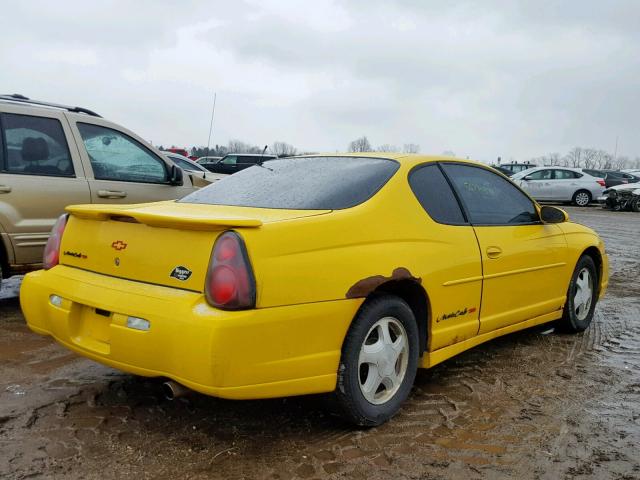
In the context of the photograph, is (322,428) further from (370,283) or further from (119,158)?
(119,158)

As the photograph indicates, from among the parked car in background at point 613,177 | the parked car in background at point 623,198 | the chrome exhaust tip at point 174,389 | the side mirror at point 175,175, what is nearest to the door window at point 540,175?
the parked car in background at point 623,198

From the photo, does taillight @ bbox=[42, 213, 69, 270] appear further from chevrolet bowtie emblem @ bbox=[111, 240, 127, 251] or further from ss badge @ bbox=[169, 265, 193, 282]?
ss badge @ bbox=[169, 265, 193, 282]

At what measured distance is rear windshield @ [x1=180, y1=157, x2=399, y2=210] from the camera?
128 inches

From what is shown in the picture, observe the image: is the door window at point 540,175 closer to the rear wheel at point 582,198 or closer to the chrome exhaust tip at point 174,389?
the rear wheel at point 582,198

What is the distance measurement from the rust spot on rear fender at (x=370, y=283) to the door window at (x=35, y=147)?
3.49 metres

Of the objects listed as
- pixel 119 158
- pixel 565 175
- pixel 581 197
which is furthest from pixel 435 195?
pixel 581 197

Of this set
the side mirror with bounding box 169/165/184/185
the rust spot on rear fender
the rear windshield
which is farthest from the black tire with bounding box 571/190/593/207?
the rust spot on rear fender

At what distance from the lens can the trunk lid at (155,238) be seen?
107 inches

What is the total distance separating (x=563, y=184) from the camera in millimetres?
22203

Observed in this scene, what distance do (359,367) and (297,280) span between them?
62 cm

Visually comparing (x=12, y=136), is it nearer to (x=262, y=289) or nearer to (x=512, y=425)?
(x=262, y=289)

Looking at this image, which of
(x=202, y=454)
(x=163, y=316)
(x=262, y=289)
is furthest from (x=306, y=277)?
(x=202, y=454)

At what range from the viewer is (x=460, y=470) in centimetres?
270

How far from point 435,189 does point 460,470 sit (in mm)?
1681
